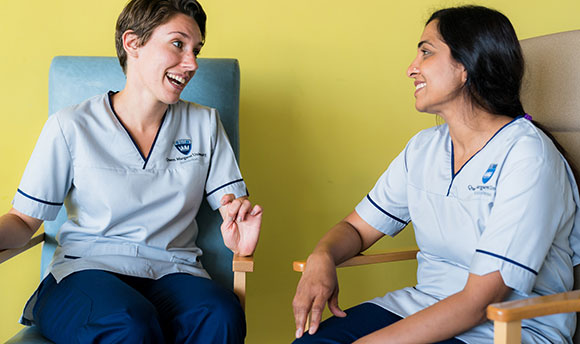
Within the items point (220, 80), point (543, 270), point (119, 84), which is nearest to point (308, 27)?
point (220, 80)

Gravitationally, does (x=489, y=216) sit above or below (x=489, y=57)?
below

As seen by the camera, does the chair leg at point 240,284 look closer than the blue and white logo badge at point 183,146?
Yes

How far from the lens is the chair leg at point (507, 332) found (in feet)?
3.49

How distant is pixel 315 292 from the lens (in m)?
1.44

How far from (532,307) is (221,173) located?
0.91m

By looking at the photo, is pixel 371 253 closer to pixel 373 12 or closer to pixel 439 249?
pixel 439 249

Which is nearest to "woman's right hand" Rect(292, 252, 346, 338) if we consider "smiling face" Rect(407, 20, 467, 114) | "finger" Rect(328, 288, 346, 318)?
"finger" Rect(328, 288, 346, 318)

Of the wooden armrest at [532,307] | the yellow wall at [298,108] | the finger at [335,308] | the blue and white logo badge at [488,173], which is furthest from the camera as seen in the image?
the yellow wall at [298,108]

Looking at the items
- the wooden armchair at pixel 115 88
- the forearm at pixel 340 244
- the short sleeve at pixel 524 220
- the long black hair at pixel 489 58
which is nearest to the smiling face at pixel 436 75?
the long black hair at pixel 489 58

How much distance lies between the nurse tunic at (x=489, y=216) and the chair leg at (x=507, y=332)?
5.7 inches

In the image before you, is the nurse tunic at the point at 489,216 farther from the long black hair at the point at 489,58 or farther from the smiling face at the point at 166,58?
the smiling face at the point at 166,58

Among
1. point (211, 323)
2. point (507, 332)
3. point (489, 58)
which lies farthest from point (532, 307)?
point (211, 323)

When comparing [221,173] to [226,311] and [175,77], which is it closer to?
[175,77]

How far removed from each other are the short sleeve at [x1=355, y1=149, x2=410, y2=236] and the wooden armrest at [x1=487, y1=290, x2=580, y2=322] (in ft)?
1.77
